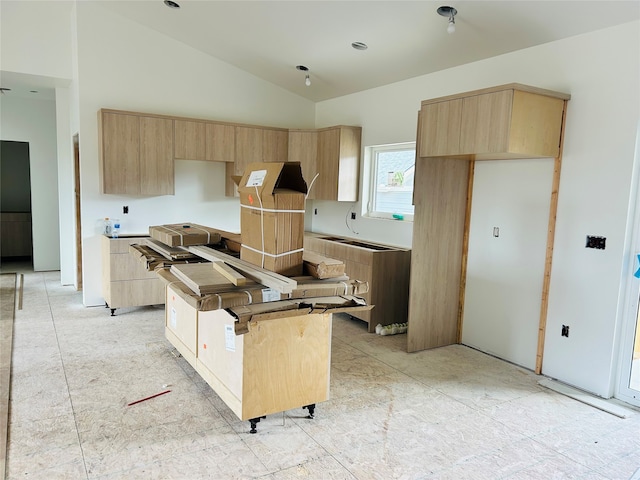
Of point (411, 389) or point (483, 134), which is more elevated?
point (483, 134)

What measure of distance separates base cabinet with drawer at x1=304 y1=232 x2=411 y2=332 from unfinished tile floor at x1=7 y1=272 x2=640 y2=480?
0.72 meters

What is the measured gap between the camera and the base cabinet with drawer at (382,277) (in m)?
4.74

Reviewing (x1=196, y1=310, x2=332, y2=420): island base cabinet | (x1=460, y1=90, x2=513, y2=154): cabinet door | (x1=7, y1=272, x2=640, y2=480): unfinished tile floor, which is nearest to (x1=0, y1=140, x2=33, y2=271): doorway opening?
(x1=7, y1=272, x2=640, y2=480): unfinished tile floor

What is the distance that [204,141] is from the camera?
18.4ft

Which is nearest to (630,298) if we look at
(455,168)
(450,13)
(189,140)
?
(455,168)

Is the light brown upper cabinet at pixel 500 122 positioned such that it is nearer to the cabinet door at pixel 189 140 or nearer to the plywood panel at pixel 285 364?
the plywood panel at pixel 285 364

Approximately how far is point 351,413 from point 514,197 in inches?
90.6

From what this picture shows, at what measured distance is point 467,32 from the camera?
12.3ft

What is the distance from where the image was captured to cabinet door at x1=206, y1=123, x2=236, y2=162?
5629mm

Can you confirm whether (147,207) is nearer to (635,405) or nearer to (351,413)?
(351,413)

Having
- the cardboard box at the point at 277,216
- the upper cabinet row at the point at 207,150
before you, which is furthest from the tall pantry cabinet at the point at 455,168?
the cardboard box at the point at 277,216

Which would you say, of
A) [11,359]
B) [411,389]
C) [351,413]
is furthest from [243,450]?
[11,359]

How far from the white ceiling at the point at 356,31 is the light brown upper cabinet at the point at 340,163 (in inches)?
24.1

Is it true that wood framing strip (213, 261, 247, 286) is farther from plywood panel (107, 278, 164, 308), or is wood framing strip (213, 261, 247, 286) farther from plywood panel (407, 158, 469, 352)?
plywood panel (107, 278, 164, 308)
